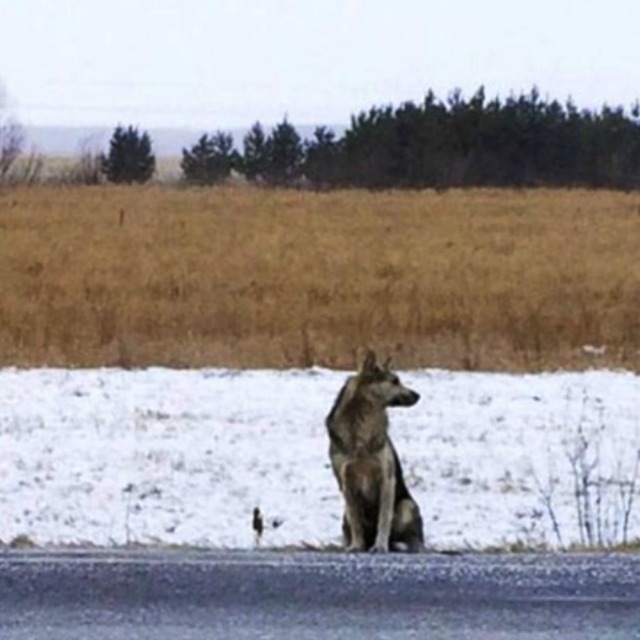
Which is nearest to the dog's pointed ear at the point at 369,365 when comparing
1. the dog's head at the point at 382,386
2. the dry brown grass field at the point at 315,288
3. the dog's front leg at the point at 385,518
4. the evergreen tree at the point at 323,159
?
the dog's head at the point at 382,386

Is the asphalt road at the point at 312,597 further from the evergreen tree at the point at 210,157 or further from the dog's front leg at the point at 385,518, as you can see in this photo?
the evergreen tree at the point at 210,157

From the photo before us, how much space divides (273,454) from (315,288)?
10.1m

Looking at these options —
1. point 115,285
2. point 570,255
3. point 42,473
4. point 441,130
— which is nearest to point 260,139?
point 441,130

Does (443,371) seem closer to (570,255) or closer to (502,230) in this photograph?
(570,255)

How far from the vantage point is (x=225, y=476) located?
13.4 m

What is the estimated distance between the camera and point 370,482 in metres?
9.02

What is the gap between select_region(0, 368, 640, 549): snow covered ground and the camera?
11930mm

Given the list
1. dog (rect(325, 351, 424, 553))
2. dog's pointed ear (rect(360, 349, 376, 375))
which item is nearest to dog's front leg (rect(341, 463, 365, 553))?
dog (rect(325, 351, 424, 553))

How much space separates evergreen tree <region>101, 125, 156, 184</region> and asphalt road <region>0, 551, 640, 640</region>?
2920 inches

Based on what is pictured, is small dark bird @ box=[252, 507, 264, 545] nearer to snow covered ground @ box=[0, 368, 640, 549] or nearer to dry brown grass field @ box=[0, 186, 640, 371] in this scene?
snow covered ground @ box=[0, 368, 640, 549]

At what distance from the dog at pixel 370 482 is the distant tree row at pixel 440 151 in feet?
218

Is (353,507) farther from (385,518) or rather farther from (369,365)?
(369,365)

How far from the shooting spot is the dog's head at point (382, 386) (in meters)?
9.43

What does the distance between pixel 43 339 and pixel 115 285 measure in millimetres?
5278
